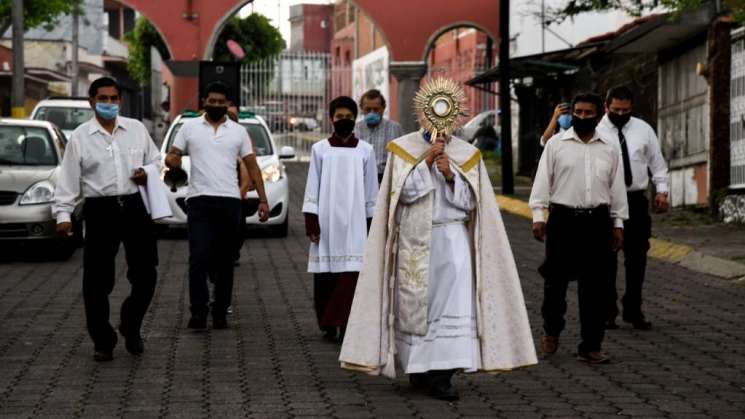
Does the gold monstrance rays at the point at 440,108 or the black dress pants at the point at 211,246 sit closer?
the gold monstrance rays at the point at 440,108

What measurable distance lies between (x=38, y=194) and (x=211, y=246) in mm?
6677

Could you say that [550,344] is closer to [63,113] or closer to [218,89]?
[218,89]

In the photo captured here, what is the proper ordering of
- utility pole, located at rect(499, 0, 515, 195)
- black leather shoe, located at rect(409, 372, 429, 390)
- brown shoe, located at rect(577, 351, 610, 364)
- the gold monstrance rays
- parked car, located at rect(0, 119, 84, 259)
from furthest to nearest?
utility pole, located at rect(499, 0, 515, 195) < parked car, located at rect(0, 119, 84, 259) < brown shoe, located at rect(577, 351, 610, 364) < black leather shoe, located at rect(409, 372, 429, 390) < the gold monstrance rays

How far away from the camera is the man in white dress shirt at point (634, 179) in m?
12.1

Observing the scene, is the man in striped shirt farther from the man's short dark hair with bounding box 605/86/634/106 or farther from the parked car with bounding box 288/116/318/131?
the parked car with bounding box 288/116/318/131

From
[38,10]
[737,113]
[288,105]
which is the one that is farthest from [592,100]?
[288,105]

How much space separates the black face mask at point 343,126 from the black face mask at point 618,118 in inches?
75.4

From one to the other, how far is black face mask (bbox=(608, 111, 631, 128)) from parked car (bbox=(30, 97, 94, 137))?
16.9 metres

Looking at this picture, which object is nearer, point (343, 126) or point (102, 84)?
point (102, 84)

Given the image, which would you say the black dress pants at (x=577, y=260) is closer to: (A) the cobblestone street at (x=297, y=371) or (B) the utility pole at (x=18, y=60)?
(A) the cobblestone street at (x=297, y=371)

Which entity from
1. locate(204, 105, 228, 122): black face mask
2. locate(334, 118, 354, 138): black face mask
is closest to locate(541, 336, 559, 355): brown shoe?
locate(334, 118, 354, 138): black face mask

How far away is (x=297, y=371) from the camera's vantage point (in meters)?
10.0

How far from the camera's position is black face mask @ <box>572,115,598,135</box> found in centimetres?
1065

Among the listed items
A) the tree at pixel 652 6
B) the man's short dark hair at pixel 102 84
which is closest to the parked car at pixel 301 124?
the tree at pixel 652 6
